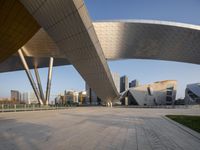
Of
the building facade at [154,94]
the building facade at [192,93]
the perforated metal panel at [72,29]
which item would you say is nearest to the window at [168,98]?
the building facade at [154,94]

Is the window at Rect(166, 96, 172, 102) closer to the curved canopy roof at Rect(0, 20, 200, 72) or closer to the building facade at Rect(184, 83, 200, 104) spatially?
the building facade at Rect(184, 83, 200, 104)

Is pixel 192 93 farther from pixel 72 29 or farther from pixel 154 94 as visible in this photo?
pixel 72 29

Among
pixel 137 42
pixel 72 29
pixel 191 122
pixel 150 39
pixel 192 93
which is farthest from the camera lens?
pixel 192 93

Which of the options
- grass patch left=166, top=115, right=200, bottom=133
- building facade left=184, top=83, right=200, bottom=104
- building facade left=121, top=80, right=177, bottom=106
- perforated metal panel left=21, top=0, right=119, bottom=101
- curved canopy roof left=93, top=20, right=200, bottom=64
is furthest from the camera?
building facade left=121, top=80, right=177, bottom=106

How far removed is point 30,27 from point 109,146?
19.4m

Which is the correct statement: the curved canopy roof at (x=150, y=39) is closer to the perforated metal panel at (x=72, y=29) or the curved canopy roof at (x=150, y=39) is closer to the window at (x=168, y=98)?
the perforated metal panel at (x=72, y=29)

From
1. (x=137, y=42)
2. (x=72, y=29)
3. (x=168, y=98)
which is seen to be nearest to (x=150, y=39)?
(x=137, y=42)

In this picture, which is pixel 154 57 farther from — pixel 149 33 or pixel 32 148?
pixel 32 148

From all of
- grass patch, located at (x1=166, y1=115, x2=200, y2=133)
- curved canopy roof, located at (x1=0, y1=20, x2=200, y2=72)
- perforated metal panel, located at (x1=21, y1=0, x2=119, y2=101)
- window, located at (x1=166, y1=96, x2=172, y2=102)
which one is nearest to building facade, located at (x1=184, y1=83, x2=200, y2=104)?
window, located at (x1=166, y1=96, x2=172, y2=102)

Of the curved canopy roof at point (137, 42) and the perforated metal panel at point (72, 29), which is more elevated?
the curved canopy roof at point (137, 42)

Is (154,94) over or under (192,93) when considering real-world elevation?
under

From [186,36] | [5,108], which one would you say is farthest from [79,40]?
[186,36]

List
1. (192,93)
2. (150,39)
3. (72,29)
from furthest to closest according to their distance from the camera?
(192,93) → (150,39) → (72,29)

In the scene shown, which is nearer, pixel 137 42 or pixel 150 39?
pixel 150 39
